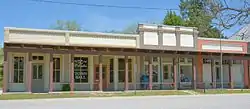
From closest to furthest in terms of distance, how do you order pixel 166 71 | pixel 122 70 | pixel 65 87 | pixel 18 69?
1. pixel 18 69
2. pixel 65 87
3. pixel 122 70
4. pixel 166 71

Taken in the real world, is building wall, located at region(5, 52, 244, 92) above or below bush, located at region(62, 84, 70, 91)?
above

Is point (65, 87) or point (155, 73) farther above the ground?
point (155, 73)

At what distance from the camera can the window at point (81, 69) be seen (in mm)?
33469

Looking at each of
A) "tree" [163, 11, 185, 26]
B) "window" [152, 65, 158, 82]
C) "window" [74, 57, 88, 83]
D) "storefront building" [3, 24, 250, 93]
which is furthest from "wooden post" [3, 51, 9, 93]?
"tree" [163, 11, 185, 26]

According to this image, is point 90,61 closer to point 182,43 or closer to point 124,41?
point 124,41

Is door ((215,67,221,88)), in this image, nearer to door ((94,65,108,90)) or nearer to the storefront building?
the storefront building

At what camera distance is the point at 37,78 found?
32438 millimetres

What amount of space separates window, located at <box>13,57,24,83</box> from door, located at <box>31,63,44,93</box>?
1.12 m

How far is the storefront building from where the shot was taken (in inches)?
1212

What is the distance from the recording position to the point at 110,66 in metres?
35.2

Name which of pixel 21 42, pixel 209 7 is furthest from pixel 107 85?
pixel 209 7

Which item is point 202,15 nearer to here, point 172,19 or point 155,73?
point 155,73

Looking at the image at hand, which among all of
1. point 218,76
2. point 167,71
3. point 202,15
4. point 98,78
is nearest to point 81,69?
point 98,78

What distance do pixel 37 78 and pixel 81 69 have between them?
400cm
